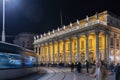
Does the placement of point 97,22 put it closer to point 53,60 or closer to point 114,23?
point 114,23

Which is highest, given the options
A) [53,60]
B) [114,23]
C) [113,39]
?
[114,23]

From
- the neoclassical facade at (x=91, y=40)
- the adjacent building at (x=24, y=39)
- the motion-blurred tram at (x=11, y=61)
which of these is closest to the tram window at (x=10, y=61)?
the motion-blurred tram at (x=11, y=61)

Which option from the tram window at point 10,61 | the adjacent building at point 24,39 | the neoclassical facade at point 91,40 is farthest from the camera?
the adjacent building at point 24,39

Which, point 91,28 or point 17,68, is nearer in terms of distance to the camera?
point 17,68

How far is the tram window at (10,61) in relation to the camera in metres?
17.9

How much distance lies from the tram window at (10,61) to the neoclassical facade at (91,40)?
→ 4306 centimetres

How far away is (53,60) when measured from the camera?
305 feet

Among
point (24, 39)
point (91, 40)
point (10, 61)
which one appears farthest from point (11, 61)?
point (24, 39)

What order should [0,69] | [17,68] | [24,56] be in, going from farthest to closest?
1. [24,56]
2. [17,68]
3. [0,69]

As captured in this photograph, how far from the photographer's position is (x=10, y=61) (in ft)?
63.3

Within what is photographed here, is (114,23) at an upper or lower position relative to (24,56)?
upper

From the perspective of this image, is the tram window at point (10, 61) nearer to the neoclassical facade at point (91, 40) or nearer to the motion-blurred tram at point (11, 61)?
the motion-blurred tram at point (11, 61)

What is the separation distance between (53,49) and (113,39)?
93.6ft

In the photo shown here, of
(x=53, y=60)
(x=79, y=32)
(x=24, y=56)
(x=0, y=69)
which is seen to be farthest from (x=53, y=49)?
(x=0, y=69)
